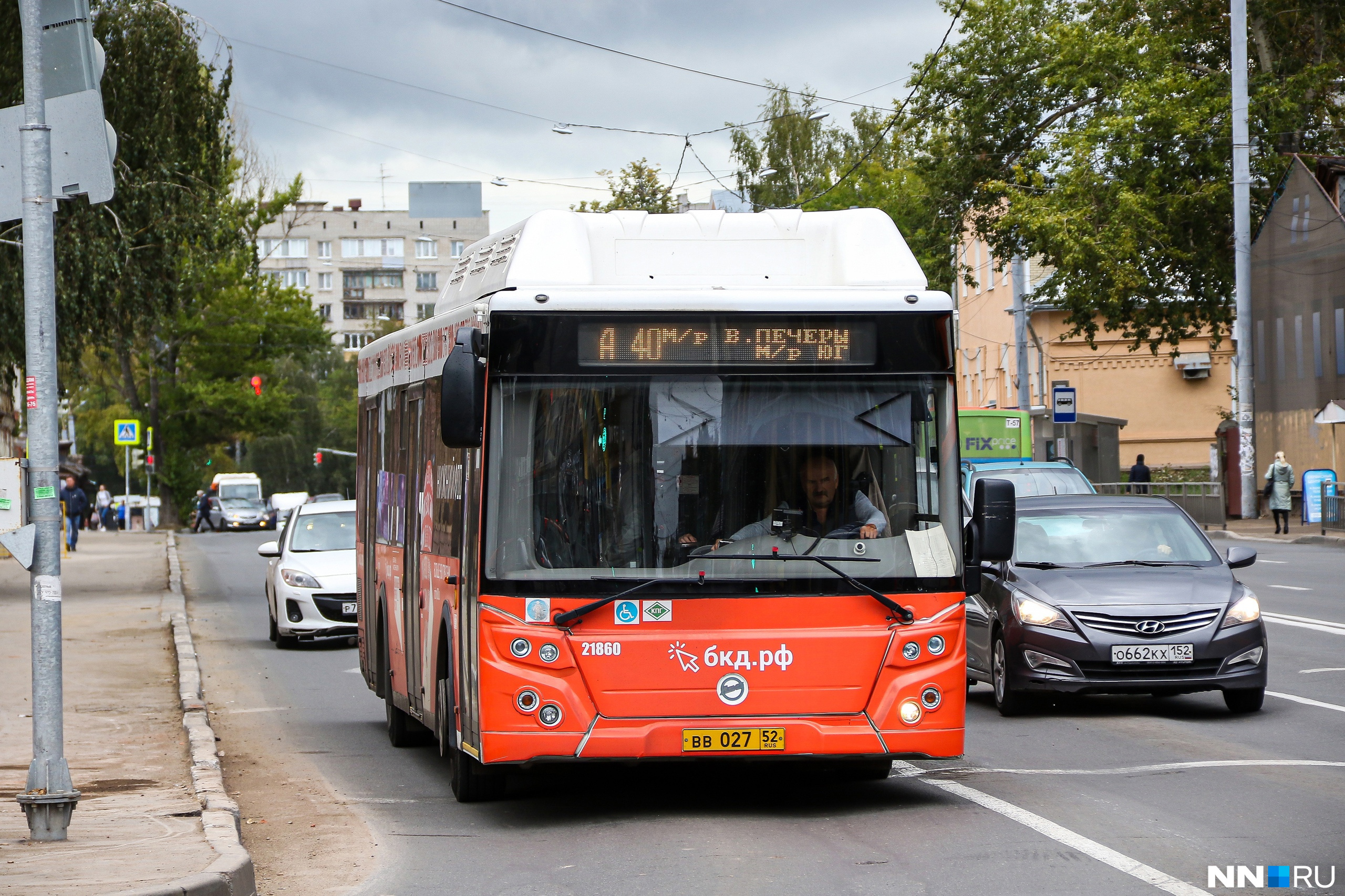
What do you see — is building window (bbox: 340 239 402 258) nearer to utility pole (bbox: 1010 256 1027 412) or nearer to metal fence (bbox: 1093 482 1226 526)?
utility pole (bbox: 1010 256 1027 412)

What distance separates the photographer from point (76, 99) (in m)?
8.37

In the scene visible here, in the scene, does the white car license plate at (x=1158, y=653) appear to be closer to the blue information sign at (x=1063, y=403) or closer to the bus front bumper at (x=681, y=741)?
the bus front bumper at (x=681, y=741)

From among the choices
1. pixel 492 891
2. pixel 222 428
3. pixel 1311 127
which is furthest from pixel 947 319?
pixel 222 428

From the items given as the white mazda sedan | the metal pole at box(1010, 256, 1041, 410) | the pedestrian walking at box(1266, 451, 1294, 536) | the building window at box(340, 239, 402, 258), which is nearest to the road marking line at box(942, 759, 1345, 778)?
the white mazda sedan

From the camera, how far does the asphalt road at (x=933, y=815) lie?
278 inches

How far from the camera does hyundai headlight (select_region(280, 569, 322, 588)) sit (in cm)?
1988

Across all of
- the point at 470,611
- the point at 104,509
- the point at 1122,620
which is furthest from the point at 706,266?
the point at 104,509

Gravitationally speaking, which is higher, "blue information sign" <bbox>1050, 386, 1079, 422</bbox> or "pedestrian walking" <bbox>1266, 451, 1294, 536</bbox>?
"blue information sign" <bbox>1050, 386, 1079, 422</bbox>

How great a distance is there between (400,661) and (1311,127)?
3678 centimetres

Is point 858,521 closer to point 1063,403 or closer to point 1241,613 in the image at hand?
point 1241,613

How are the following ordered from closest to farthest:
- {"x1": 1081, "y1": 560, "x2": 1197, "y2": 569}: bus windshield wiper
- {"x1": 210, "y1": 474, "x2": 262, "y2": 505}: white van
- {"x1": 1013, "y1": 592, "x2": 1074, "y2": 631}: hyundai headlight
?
{"x1": 1013, "y1": 592, "x2": 1074, "y2": 631}: hyundai headlight, {"x1": 1081, "y1": 560, "x2": 1197, "y2": 569}: bus windshield wiper, {"x1": 210, "y1": 474, "x2": 262, "y2": 505}: white van

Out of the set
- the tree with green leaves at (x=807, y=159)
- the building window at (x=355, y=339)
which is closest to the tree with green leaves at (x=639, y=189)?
the tree with green leaves at (x=807, y=159)

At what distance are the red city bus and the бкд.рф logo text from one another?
5.63 ft

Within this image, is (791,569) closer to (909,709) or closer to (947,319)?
(909,709)
